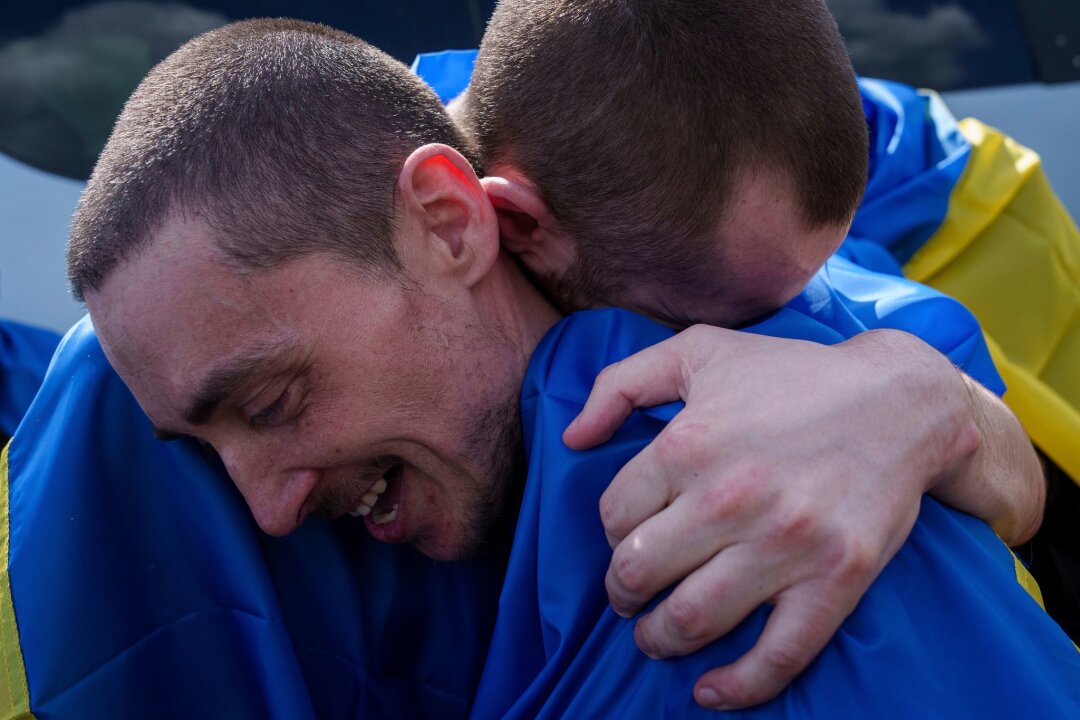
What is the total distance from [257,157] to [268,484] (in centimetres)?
44

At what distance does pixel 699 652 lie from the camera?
1182mm

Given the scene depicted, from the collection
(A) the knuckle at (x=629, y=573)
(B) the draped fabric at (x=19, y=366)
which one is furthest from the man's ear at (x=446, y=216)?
(B) the draped fabric at (x=19, y=366)

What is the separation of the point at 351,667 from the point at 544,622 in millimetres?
483

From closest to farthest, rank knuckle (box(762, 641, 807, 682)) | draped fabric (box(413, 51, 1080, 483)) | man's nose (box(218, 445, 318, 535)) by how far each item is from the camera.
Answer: knuckle (box(762, 641, 807, 682)), man's nose (box(218, 445, 318, 535)), draped fabric (box(413, 51, 1080, 483))

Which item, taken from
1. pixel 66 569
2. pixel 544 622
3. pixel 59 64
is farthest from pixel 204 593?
pixel 59 64

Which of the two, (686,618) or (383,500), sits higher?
(686,618)

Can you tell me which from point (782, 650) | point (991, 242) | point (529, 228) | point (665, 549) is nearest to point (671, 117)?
point (529, 228)

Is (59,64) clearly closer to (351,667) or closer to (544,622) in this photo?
(351,667)

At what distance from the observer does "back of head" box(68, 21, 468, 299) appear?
1374mm

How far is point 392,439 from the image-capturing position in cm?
148

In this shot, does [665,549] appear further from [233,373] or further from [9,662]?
[9,662]

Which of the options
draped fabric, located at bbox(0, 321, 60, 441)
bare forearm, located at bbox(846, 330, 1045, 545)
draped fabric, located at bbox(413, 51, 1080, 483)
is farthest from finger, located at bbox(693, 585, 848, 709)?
draped fabric, located at bbox(0, 321, 60, 441)

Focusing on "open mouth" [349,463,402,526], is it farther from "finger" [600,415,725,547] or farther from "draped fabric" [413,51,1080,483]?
"draped fabric" [413,51,1080,483]

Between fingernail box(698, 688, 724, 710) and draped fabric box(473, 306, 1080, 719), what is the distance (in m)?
0.03
